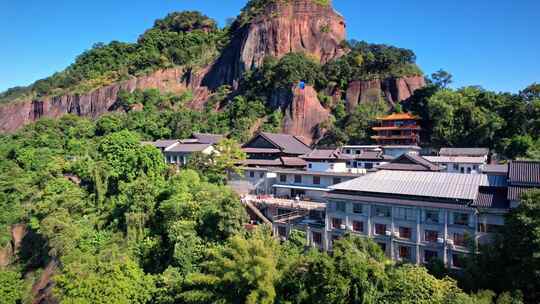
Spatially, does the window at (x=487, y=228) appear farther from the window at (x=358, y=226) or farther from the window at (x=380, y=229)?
the window at (x=358, y=226)

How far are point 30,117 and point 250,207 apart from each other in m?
99.4

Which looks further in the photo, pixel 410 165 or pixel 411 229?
pixel 410 165

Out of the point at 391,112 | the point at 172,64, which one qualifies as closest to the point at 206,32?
the point at 172,64

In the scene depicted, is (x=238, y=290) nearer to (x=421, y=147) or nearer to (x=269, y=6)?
(x=421, y=147)

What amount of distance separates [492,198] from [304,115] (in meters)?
Result: 41.7

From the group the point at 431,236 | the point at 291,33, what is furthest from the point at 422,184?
the point at 291,33

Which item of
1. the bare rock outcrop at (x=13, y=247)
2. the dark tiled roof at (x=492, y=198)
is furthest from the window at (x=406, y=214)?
the bare rock outcrop at (x=13, y=247)

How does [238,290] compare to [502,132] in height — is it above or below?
below

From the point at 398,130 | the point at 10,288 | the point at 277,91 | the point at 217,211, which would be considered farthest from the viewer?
the point at 277,91

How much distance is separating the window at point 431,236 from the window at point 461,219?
142 centimetres

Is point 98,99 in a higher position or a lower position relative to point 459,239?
higher

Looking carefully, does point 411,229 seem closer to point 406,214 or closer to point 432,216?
point 406,214

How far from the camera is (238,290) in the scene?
21.0 metres

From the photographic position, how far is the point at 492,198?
23.1 metres
